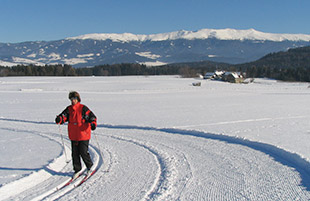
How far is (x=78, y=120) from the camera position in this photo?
6.47 m

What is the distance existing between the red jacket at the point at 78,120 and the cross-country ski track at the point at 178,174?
0.94m

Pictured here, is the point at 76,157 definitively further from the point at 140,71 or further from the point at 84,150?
the point at 140,71

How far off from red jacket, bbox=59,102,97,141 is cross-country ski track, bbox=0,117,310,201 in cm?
94

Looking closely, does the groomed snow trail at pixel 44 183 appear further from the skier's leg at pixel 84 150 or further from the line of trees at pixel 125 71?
the line of trees at pixel 125 71

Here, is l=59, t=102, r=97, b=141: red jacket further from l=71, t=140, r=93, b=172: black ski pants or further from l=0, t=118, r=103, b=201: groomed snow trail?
l=0, t=118, r=103, b=201: groomed snow trail

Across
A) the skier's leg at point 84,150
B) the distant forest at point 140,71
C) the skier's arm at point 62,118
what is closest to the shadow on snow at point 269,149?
the skier's leg at point 84,150

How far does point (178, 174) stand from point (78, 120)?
245 cm

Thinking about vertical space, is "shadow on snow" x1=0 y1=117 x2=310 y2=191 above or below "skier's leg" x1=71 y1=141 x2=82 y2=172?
below

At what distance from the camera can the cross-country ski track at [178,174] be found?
5.53 metres

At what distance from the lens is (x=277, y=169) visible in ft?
23.0

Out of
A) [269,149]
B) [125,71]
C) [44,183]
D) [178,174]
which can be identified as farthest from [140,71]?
[44,183]

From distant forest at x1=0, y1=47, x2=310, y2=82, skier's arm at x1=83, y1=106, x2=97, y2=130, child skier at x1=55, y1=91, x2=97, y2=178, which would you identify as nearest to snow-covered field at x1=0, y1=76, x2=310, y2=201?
child skier at x1=55, y1=91, x2=97, y2=178

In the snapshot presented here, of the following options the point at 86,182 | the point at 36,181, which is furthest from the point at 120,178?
the point at 36,181

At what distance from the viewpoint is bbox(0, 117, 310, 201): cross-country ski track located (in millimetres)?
5531
